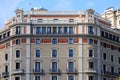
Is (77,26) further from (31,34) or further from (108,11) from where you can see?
(108,11)

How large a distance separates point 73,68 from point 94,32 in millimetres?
10071

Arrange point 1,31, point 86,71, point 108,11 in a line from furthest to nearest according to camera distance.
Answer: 1. point 108,11
2. point 1,31
3. point 86,71

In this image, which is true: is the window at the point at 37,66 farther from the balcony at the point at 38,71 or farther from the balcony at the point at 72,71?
the balcony at the point at 72,71

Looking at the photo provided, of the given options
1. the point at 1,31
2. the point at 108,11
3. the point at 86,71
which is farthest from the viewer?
the point at 108,11

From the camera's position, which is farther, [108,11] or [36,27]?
[108,11]

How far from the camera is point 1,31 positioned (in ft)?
396

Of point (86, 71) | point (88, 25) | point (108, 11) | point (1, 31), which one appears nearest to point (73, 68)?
point (86, 71)

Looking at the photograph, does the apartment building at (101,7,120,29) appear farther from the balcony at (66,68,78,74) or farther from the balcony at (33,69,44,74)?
the balcony at (33,69,44,74)

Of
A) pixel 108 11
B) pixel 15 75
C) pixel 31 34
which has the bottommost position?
pixel 15 75

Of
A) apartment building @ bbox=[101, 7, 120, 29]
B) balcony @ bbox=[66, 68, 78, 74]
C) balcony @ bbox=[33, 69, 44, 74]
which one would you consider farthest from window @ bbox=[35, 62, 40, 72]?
apartment building @ bbox=[101, 7, 120, 29]

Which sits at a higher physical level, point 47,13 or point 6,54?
point 47,13

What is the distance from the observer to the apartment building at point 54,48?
112 meters

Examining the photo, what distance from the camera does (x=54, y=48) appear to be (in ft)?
371

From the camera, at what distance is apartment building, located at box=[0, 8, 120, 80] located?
11212cm
